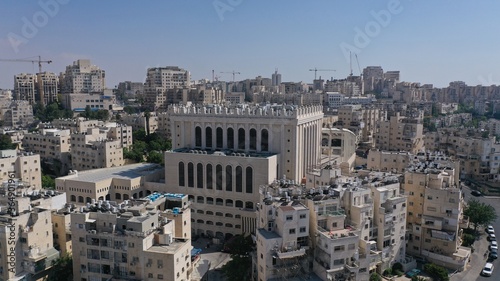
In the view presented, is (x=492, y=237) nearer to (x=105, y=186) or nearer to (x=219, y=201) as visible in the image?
(x=219, y=201)

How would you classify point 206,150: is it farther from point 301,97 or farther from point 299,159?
point 301,97

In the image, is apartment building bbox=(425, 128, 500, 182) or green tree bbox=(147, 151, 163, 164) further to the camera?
apartment building bbox=(425, 128, 500, 182)

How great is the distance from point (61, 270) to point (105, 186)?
48.5ft

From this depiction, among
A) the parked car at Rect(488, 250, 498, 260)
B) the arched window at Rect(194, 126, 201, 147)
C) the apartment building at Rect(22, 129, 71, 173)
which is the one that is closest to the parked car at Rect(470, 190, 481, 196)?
the parked car at Rect(488, 250, 498, 260)

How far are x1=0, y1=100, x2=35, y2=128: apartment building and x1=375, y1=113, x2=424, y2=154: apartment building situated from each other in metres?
65.9

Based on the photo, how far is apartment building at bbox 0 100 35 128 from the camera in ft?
277

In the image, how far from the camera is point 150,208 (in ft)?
90.2

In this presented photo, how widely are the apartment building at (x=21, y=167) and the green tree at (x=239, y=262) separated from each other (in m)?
25.4

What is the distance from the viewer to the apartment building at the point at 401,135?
68.3 metres

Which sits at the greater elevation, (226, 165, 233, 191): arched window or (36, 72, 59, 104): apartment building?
(36, 72, 59, 104): apartment building

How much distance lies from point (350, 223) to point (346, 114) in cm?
5263

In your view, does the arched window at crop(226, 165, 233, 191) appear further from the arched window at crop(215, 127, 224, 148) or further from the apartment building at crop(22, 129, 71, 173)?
the apartment building at crop(22, 129, 71, 173)

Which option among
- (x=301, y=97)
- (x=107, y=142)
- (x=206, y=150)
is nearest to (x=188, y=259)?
(x=206, y=150)

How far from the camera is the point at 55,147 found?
5931 centimetres
